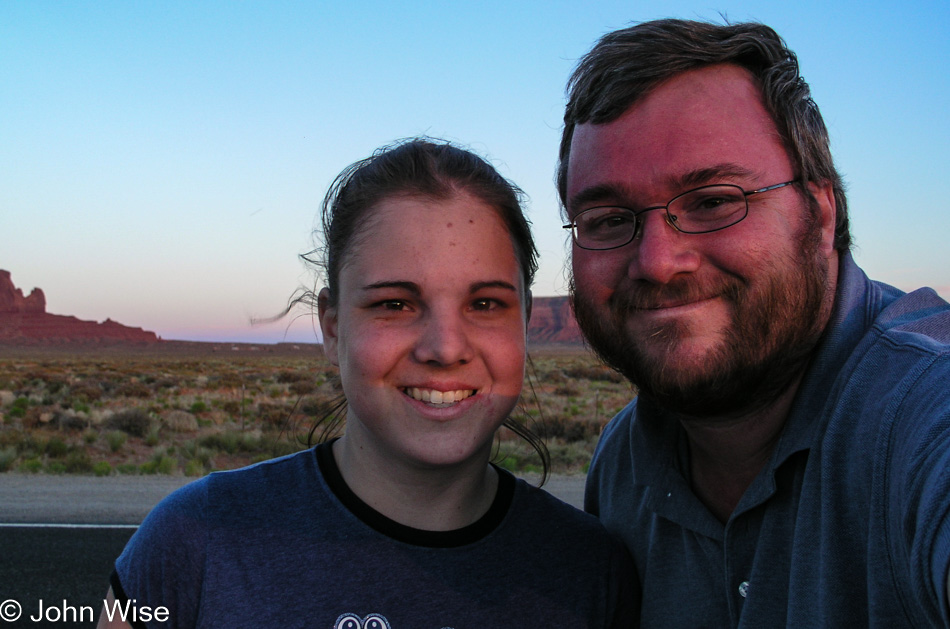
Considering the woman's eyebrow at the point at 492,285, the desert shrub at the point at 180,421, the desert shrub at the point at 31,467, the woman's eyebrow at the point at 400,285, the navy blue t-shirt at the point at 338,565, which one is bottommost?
the desert shrub at the point at 31,467

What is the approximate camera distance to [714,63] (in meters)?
2.02

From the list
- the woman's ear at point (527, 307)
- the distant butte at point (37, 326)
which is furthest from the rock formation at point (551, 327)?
the woman's ear at point (527, 307)

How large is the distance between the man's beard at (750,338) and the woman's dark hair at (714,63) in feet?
0.82

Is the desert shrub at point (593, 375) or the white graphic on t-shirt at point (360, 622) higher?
the white graphic on t-shirt at point (360, 622)

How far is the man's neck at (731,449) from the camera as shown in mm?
1948

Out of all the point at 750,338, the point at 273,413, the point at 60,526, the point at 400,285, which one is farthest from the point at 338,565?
the point at 273,413

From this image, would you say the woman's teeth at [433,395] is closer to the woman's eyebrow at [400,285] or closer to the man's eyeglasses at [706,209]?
the woman's eyebrow at [400,285]

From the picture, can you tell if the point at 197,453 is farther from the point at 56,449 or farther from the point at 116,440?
the point at 56,449

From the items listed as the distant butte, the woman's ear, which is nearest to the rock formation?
the distant butte

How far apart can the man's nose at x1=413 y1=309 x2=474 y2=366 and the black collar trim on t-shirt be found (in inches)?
17.7

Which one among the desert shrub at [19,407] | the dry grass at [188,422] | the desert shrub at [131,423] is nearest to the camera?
the dry grass at [188,422]

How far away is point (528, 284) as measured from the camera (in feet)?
7.51

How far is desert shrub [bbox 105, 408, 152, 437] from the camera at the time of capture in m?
16.7

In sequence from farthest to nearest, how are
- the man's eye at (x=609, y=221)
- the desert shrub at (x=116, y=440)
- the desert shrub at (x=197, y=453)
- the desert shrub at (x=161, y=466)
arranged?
the desert shrub at (x=116, y=440)
the desert shrub at (x=197, y=453)
the desert shrub at (x=161, y=466)
the man's eye at (x=609, y=221)
